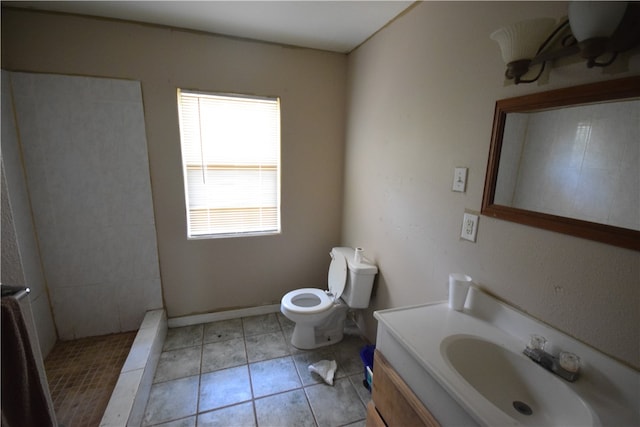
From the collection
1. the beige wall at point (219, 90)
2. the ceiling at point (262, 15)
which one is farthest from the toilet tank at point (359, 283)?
the ceiling at point (262, 15)

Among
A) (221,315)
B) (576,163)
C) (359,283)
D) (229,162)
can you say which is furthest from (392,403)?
(229,162)

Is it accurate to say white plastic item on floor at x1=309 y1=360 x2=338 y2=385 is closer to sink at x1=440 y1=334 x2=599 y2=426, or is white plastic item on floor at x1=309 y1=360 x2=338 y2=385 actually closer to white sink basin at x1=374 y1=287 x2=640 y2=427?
white sink basin at x1=374 y1=287 x2=640 y2=427

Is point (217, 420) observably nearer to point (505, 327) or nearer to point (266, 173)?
point (505, 327)

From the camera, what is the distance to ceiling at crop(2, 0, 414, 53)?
1.64 m

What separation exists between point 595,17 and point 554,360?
107cm

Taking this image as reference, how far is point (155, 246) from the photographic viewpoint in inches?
86.7

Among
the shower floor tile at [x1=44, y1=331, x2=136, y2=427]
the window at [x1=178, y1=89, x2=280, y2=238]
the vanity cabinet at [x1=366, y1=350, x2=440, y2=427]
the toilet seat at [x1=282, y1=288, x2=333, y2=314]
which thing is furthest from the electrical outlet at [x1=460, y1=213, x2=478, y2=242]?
the shower floor tile at [x1=44, y1=331, x2=136, y2=427]

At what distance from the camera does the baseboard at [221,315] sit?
7.95 ft

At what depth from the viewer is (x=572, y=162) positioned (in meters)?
0.92

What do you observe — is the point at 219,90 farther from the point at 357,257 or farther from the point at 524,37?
the point at 524,37

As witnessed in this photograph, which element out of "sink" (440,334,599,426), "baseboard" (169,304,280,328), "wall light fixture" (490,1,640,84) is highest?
"wall light fixture" (490,1,640,84)

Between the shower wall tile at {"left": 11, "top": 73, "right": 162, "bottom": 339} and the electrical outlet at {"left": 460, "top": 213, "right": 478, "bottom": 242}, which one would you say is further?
the shower wall tile at {"left": 11, "top": 73, "right": 162, "bottom": 339}

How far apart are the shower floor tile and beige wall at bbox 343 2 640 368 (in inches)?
73.0

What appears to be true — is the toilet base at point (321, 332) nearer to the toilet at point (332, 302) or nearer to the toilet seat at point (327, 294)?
the toilet at point (332, 302)
